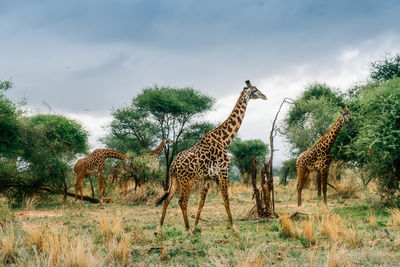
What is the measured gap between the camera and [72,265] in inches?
193

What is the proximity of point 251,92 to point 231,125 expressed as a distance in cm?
103

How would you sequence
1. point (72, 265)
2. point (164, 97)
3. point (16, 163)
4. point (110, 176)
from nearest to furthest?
point (72, 265)
point (16, 163)
point (110, 176)
point (164, 97)

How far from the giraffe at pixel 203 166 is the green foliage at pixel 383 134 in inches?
153

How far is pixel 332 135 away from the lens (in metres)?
11.7

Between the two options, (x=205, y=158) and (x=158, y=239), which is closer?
(x=158, y=239)

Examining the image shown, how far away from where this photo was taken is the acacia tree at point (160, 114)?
880 inches

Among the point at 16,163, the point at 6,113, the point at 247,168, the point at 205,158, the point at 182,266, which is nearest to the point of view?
the point at 182,266

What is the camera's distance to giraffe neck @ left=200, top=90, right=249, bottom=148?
8.52 m

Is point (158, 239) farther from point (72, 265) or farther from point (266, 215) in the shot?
point (266, 215)

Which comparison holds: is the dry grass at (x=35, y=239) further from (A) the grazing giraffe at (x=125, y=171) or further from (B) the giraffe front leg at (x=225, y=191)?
(A) the grazing giraffe at (x=125, y=171)

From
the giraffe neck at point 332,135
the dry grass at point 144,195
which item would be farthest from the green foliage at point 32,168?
the giraffe neck at point 332,135

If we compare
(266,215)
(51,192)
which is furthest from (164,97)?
(266,215)

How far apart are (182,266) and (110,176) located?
45.5 ft

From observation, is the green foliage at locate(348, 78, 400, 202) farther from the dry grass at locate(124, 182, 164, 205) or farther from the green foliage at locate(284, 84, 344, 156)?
the dry grass at locate(124, 182, 164, 205)
